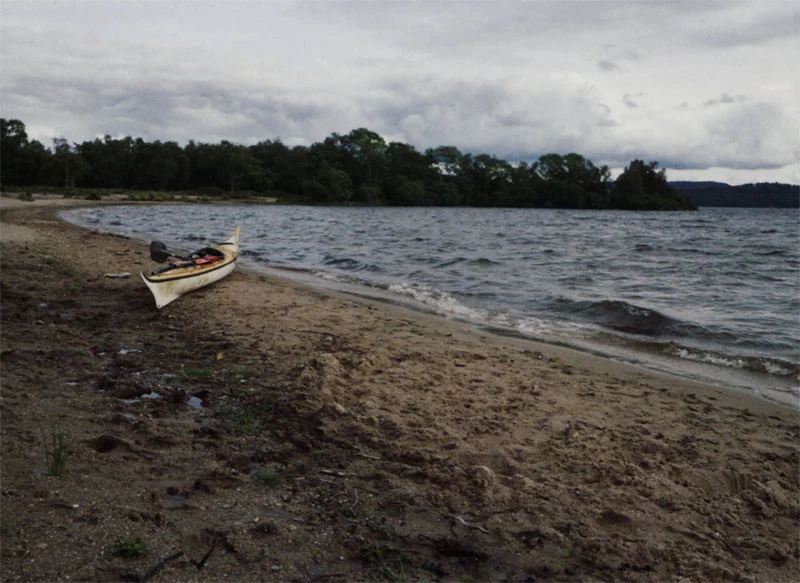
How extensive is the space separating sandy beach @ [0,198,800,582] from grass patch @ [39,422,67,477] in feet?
0.13

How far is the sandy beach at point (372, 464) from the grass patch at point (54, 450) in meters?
0.04

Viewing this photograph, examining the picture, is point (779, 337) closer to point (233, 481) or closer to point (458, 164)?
point (233, 481)

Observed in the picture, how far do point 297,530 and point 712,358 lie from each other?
729cm

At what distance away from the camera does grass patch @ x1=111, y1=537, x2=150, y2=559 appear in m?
3.19

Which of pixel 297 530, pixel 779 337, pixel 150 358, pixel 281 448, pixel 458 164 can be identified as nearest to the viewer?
pixel 297 530

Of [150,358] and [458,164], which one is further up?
[458,164]

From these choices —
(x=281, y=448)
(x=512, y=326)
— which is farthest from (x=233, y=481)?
(x=512, y=326)

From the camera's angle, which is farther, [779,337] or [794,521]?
[779,337]

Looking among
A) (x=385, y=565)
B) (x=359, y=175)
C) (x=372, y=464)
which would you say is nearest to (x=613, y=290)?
(x=372, y=464)

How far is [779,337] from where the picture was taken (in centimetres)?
973

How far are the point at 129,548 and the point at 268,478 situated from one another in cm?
111

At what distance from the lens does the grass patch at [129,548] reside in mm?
3188

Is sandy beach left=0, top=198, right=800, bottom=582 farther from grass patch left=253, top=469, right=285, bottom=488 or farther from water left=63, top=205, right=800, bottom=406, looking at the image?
water left=63, top=205, right=800, bottom=406

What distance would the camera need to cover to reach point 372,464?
180 inches
